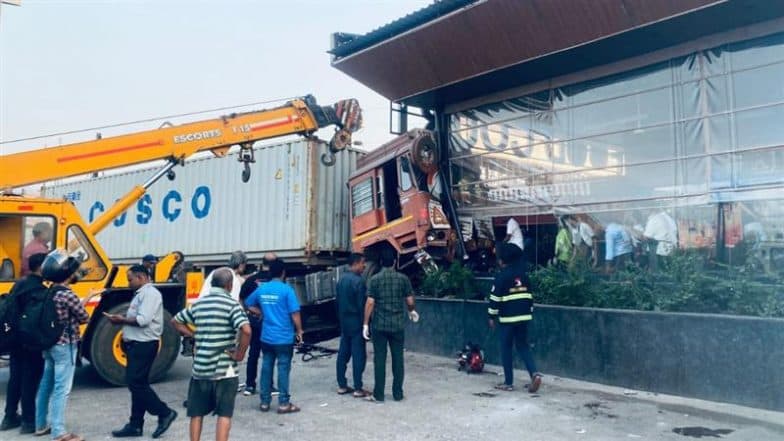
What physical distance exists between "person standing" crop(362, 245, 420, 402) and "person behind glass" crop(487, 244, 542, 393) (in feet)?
3.84

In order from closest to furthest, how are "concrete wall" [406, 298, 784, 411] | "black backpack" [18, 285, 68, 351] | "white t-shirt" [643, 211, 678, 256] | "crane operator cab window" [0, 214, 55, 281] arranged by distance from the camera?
1. "black backpack" [18, 285, 68, 351]
2. "concrete wall" [406, 298, 784, 411]
3. "crane operator cab window" [0, 214, 55, 281]
4. "white t-shirt" [643, 211, 678, 256]

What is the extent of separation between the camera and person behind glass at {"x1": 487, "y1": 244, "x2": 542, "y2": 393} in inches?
293

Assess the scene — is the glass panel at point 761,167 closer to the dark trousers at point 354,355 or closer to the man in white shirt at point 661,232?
the man in white shirt at point 661,232

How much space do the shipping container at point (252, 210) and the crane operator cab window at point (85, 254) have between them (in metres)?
4.81

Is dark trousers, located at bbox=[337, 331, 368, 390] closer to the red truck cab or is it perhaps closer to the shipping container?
the red truck cab

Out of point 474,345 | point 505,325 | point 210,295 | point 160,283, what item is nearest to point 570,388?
point 505,325

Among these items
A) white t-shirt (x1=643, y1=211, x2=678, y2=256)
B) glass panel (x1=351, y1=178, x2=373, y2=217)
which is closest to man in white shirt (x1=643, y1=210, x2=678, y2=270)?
white t-shirt (x1=643, y1=211, x2=678, y2=256)

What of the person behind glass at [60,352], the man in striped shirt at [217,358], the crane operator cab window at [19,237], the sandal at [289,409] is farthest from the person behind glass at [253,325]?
the crane operator cab window at [19,237]

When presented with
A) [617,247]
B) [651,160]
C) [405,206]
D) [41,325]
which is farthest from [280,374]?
[651,160]

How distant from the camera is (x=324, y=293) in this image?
11.9m

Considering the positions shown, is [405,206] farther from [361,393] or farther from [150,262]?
[150,262]

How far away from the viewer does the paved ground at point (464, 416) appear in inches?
226

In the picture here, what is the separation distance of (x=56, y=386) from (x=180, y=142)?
430 centimetres

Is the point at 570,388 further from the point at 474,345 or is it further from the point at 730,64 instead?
the point at 730,64
